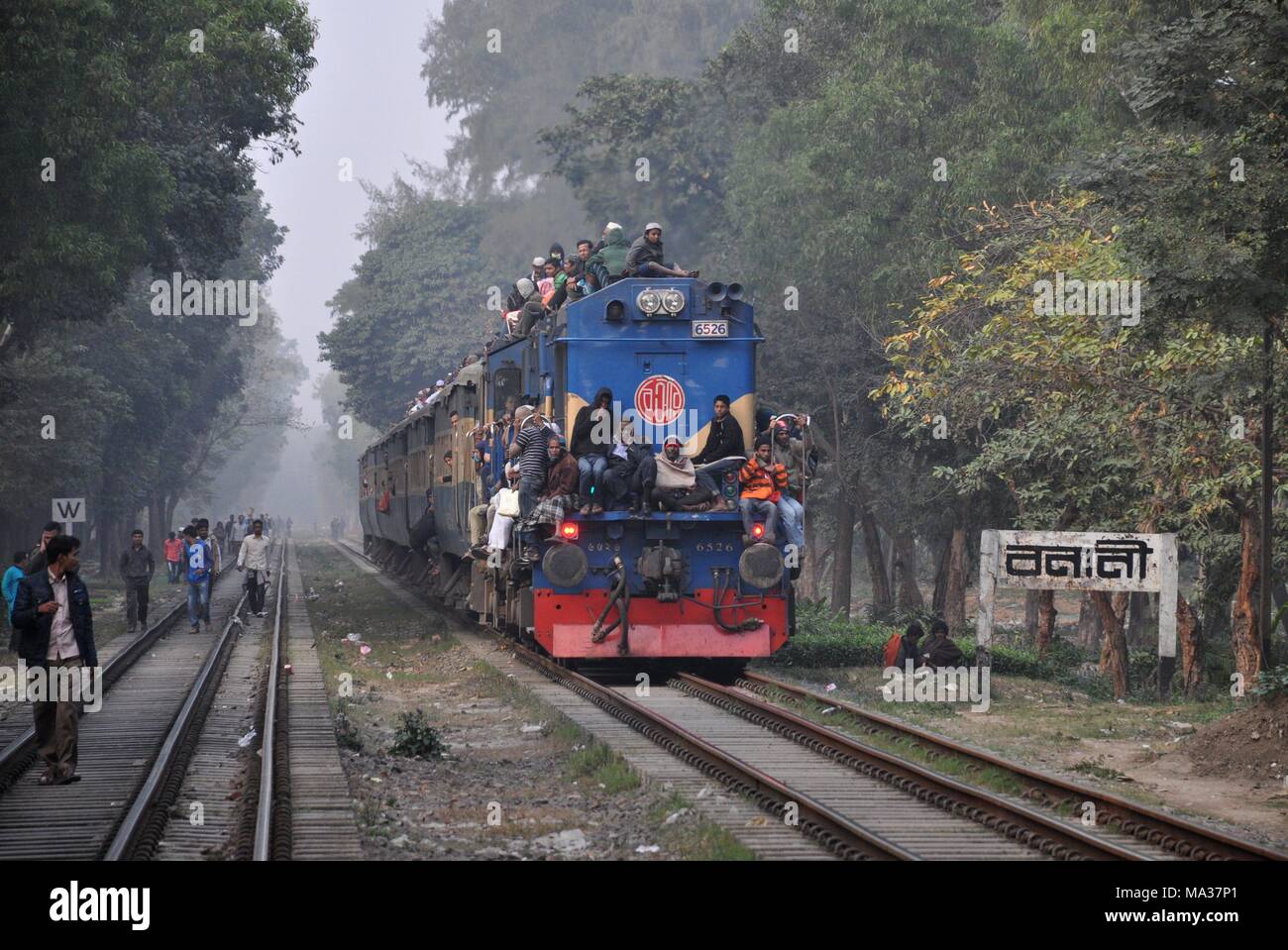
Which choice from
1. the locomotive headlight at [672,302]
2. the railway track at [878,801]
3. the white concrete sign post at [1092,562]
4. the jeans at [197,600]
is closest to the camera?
the railway track at [878,801]

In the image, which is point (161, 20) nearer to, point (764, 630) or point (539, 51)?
point (764, 630)

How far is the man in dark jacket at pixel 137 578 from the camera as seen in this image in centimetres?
2530

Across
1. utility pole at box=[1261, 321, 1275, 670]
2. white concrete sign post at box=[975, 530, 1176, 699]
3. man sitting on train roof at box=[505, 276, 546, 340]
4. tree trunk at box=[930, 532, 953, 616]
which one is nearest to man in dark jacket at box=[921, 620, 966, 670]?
white concrete sign post at box=[975, 530, 1176, 699]

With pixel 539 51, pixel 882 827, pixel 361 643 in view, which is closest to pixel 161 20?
pixel 361 643

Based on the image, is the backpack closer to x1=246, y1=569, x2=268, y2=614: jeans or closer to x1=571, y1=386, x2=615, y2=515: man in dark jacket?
x1=571, y1=386, x2=615, y2=515: man in dark jacket

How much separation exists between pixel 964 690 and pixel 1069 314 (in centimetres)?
532

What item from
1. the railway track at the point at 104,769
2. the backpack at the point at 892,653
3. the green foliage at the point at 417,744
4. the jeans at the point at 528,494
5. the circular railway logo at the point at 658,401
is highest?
the circular railway logo at the point at 658,401

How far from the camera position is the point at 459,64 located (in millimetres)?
72062

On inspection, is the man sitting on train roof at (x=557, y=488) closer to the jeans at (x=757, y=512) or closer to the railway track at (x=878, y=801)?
the jeans at (x=757, y=512)

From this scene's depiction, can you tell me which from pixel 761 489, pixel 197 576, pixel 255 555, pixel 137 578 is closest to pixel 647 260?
pixel 761 489

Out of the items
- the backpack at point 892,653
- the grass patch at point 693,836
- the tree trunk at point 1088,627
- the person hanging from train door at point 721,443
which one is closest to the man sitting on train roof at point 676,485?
the person hanging from train door at point 721,443

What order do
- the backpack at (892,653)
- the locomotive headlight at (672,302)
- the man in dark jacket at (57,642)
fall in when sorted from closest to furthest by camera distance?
the man in dark jacket at (57,642) → the locomotive headlight at (672,302) → the backpack at (892,653)

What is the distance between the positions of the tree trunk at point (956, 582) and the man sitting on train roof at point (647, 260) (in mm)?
17653

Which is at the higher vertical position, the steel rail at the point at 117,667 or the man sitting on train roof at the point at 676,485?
the man sitting on train roof at the point at 676,485
